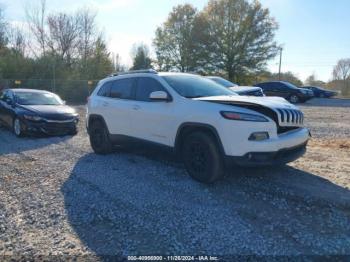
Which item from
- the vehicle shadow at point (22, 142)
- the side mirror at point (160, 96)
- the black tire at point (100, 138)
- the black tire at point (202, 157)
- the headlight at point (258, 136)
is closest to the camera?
the headlight at point (258, 136)

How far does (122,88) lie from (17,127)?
16.8 ft

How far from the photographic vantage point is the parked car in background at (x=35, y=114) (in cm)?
1020

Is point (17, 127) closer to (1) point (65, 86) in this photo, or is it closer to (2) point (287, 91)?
(1) point (65, 86)

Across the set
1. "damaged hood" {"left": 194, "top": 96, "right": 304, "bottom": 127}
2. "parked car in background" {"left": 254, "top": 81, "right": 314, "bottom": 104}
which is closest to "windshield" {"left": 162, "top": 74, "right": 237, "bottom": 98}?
"damaged hood" {"left": 194, "top": 96, "right": 304, "bottom": 127}

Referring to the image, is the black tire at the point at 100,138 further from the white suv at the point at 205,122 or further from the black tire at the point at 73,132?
the black tire at the point at 73,132

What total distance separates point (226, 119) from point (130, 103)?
2.48m

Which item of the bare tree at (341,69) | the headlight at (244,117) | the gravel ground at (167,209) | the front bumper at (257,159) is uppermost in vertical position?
the bare tree at (341,69)

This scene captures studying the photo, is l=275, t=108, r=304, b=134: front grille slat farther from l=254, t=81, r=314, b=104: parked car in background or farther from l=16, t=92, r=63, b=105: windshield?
l=254, t=81, r=314, b=104: parked car in background

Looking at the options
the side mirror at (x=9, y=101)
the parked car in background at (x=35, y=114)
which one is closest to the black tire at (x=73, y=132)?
the parked car in background at (x=35, y=114)

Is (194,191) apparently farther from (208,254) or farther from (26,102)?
(26,102)

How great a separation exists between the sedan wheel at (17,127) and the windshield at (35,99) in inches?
25.6

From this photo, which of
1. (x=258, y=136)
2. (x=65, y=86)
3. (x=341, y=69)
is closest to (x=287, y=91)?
(x=65, y=86)

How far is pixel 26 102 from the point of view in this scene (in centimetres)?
1098

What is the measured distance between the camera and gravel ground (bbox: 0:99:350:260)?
355 cm
